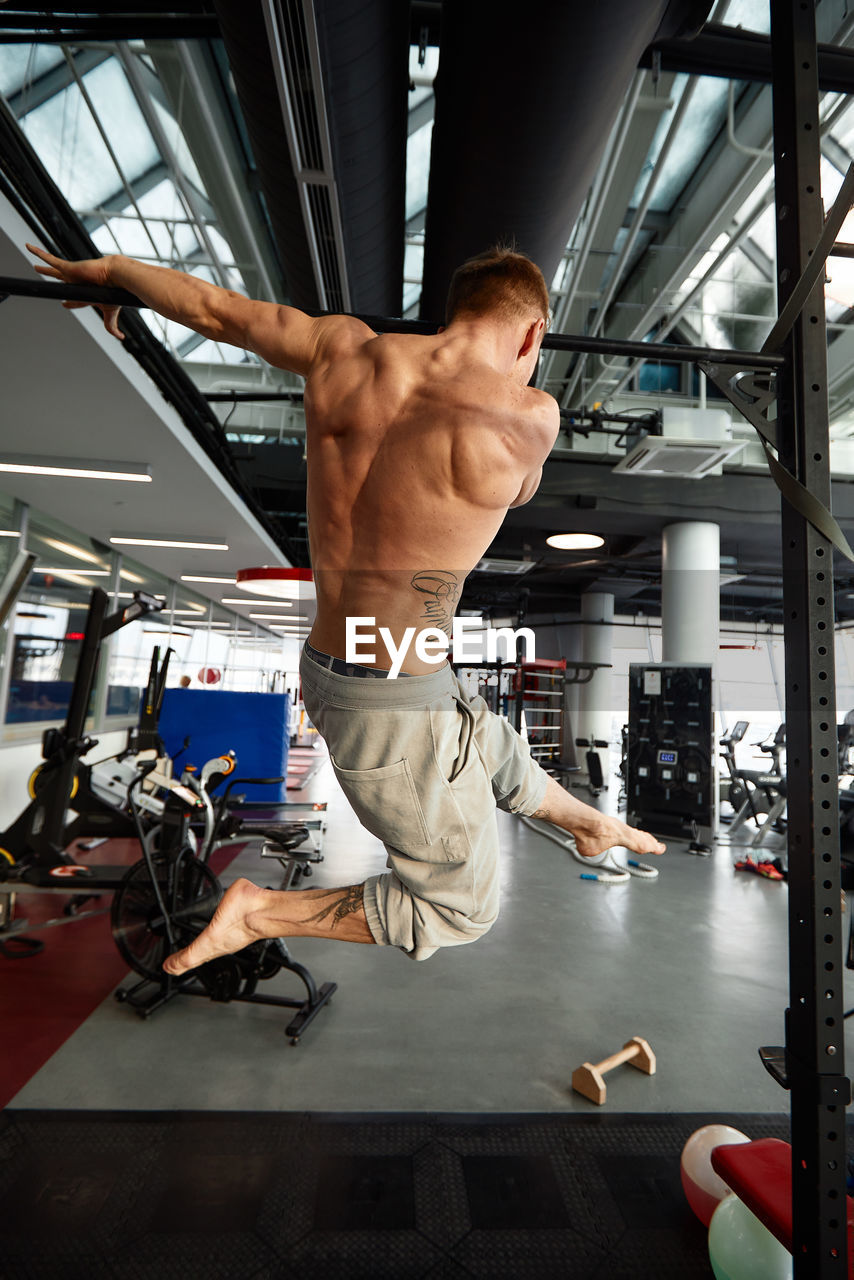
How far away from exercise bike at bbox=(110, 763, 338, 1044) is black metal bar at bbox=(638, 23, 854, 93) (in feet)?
12.2

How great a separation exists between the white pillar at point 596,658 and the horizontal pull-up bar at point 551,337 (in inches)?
482

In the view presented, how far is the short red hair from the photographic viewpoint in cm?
124

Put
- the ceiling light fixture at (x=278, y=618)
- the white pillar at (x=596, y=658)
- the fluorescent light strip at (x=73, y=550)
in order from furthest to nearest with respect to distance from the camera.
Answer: the white pillar at (x=596, y=658) < the ceiling light fixture at (x=278, y=618) < the fluorescent light strip at (x=73, y=550)

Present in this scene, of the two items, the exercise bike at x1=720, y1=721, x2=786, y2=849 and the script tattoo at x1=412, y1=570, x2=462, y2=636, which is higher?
the script tattoo at x1=412, y1=570, x2=462, y2=636

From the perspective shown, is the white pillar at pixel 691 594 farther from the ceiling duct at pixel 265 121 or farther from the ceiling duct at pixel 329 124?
the ceiling duct at pixel 265 121

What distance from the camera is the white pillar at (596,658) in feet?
44.8

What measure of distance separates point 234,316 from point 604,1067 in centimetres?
283

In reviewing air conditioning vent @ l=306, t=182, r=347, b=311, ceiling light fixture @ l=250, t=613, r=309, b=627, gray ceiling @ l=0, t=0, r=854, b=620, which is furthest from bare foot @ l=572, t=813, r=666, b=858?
ceiling light fixture @ l=250, t=613, r=309, b=627

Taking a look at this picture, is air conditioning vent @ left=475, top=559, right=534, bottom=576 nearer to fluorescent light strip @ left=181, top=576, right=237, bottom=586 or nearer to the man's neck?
fluorescent light strip @ left=181, top=576, right=237, bottom=586

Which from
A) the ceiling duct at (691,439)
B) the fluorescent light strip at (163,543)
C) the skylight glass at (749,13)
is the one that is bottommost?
the fluorescent light strip at (163,543)

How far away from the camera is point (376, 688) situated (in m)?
1.19

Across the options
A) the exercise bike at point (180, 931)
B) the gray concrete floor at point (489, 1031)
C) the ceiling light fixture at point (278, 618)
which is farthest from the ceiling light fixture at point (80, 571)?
the gray concrete floor at point (489, 1031)

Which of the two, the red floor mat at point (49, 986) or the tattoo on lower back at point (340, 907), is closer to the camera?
the tattoo on lower back at point (340, 907)

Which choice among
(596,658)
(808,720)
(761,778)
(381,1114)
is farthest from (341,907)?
(596,658)
